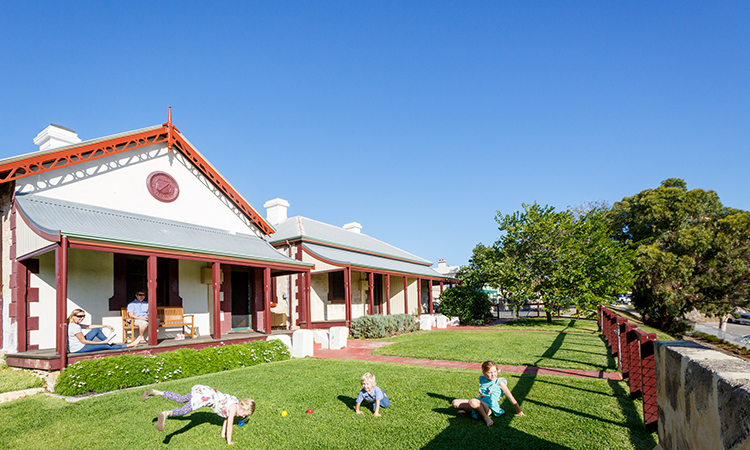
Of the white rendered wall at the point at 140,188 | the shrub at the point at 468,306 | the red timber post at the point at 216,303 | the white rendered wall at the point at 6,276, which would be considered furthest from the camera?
the shrub at the point at 468,306

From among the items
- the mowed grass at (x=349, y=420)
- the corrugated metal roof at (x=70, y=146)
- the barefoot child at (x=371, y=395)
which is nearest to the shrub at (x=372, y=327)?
the mowed grass at (x=349, y=420)

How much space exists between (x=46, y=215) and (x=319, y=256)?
9669 millimetres

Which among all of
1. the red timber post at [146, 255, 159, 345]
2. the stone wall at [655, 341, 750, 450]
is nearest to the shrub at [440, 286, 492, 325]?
the red timber post at [146, 255, 159, 345]

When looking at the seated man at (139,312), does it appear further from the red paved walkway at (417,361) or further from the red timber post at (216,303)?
the red paved walkway at (417,361)

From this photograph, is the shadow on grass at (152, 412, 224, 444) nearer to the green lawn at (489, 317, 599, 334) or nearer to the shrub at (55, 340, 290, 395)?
the shrub at (55, 340, 290, 395)

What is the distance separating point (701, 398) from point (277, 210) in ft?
71.2

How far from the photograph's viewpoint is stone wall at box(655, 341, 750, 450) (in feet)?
6.86

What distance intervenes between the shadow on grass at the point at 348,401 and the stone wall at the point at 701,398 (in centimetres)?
395

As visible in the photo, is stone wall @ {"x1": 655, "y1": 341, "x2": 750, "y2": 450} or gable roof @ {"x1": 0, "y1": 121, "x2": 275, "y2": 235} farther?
gable roof @ {"x1": 0, "y1": 121, "x2": 275, "y2": 235}

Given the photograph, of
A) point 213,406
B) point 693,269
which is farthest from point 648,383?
point 693,269

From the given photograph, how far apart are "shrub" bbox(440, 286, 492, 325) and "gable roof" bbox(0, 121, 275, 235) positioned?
12.4 metres

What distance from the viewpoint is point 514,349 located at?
12.2 metres

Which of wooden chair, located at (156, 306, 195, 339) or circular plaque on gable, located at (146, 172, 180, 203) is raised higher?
circular plaque on gable, located at (146, 172, 180, 203)

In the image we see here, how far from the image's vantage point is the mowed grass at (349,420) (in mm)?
4969
